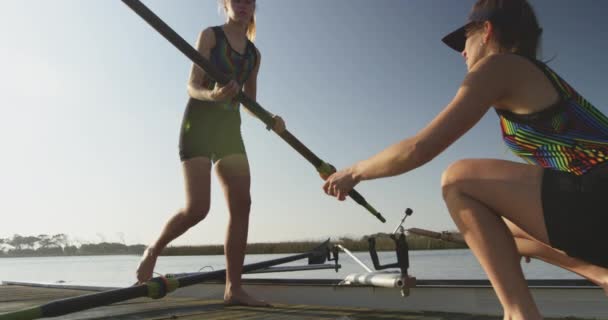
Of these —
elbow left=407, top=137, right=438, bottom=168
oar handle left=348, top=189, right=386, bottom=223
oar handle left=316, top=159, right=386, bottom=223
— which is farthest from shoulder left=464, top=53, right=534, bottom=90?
oar handle left=348, top=189, right=386, bottom=223

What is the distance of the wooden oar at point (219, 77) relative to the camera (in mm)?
3340

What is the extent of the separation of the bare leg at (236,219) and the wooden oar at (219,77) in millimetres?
945

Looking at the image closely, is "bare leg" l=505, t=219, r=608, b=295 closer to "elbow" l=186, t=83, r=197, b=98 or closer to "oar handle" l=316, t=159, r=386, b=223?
"oar handle" l=316, t=159, r=386, b=223

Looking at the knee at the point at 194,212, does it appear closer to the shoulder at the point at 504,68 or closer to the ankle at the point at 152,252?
the ankle at the point at 152,252

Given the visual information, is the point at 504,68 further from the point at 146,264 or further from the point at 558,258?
the point at 146,264

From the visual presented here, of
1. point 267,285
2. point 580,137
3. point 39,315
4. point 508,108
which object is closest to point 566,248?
point 580,137

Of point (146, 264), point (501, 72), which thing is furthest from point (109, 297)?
point (501, 72)

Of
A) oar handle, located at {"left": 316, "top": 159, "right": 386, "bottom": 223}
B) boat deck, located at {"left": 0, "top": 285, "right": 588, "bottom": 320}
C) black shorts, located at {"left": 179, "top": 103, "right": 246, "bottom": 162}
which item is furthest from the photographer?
black shorts, located at {"left": 179, "top": 103, "right": 246, "bottom": 162}

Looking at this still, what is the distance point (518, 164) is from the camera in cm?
226

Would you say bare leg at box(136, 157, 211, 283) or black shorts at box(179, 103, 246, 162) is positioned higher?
black shorts at box(179, 103, 246, 162)

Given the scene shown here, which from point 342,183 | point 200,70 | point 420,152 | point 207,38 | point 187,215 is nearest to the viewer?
point 420,152

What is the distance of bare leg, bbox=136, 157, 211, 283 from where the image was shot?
14.8ft

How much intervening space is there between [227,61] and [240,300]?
2471mm

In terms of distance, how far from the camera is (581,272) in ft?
8.84
